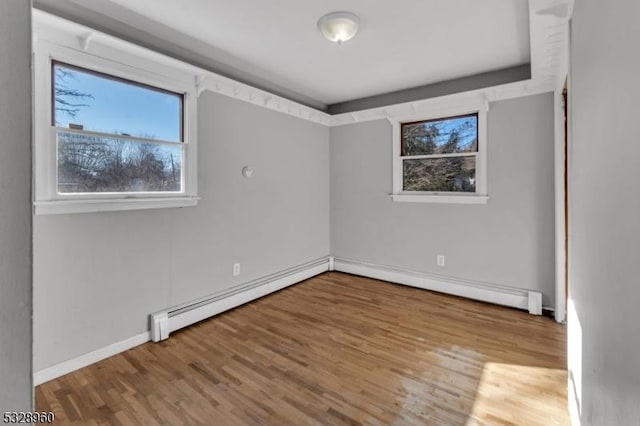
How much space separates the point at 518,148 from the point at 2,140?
3.80m

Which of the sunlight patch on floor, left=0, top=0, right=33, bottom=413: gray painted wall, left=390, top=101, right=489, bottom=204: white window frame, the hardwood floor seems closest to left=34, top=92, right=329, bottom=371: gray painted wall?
the hardwood floor

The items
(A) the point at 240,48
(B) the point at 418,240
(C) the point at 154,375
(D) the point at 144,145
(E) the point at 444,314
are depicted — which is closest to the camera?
(C) the point at 154,375

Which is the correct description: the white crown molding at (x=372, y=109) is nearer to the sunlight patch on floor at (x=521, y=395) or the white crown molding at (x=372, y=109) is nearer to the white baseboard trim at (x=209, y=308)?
the white baseboard trim at (x=209, y=308)

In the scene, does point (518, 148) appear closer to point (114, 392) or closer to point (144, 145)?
point (144, 145)

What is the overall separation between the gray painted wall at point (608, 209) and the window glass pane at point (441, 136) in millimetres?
2088

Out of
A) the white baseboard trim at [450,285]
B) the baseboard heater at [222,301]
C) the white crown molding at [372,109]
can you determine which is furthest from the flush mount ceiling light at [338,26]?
the white baseboard trim at [450,285]

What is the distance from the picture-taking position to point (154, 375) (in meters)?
2.09

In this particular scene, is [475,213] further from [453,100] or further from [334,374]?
[334,374]

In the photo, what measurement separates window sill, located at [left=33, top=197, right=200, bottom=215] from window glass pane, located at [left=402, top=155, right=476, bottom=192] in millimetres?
2603

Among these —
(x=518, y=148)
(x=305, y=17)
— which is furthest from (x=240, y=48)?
(x=518, y=148)

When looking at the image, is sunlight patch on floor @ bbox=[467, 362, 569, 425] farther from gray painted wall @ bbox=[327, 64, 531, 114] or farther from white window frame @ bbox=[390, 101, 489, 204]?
gray painted wall @ bbox=[327, 64, 531, 114]

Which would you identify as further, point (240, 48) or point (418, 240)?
point (418, 240)

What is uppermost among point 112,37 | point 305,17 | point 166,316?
point 305,17

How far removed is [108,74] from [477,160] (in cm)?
360
